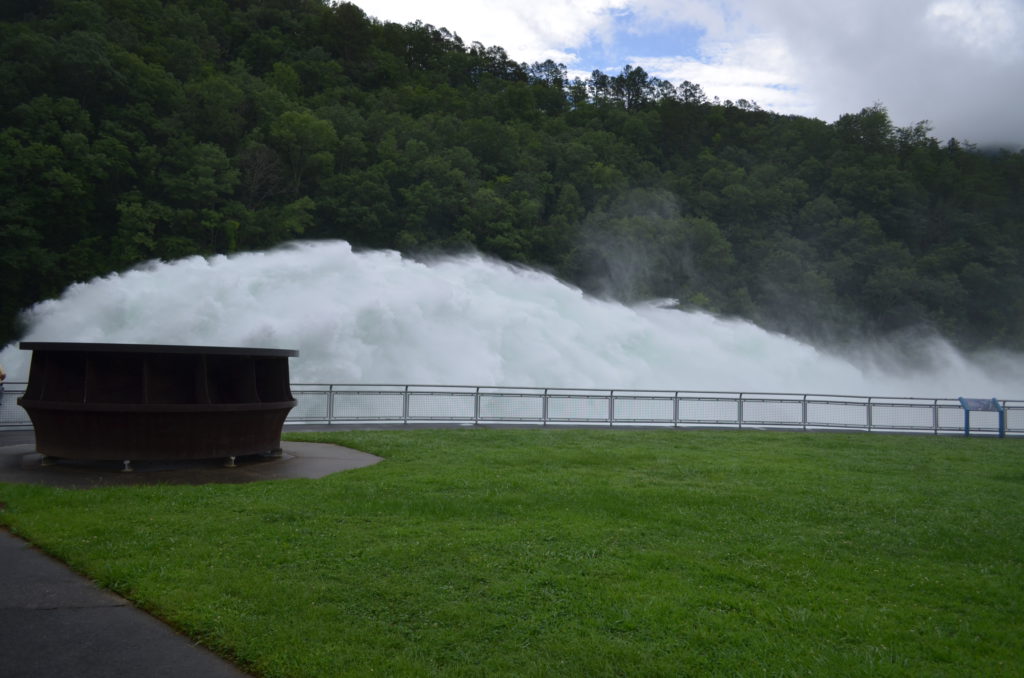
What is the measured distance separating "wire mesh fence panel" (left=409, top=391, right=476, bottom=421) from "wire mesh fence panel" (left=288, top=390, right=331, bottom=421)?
226 cm

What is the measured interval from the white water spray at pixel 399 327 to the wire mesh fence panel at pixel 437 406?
7191 mm

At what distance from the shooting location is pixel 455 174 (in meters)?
58.4

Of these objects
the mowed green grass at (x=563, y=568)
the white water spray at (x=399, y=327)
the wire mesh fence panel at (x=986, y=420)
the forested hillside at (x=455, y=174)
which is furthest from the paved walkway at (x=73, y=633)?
the forested hillside at (x=455, y=174)

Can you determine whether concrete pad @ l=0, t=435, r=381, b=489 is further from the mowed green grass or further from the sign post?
the sign post

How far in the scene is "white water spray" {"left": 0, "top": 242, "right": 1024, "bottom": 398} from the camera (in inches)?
1072

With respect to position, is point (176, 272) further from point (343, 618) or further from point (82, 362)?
point (343, 618)

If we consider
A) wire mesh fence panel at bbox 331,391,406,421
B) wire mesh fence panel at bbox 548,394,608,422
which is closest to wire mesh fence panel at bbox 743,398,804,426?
wire mesh fence panel at bbox 548,394,608,422

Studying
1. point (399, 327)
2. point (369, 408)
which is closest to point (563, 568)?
point (369, 408)

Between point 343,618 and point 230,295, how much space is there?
82.4 ft

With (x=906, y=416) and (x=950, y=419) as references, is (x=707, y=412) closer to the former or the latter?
(x=906, y=416)

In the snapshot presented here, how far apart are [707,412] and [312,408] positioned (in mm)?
11507

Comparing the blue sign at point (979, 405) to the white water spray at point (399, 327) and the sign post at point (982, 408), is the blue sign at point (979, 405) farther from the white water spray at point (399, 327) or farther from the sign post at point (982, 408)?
the white water spray at point (399, 327)

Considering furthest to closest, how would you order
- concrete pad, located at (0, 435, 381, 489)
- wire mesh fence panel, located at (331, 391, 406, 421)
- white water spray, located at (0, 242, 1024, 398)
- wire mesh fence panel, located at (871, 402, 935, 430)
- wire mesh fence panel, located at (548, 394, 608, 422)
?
white water spray, located at (0, 242, 1024, 398)
wire mesh fence panel, located at (871, 402, 935, 430)
wire mesh fence panel, located at (548, 394, 608, 422)
wire mesh fence panel, located at (331, 391, 406, 421)
concrete pad, located at (0, 435, 381, 489)

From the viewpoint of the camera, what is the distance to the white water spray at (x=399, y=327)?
27234 mm
